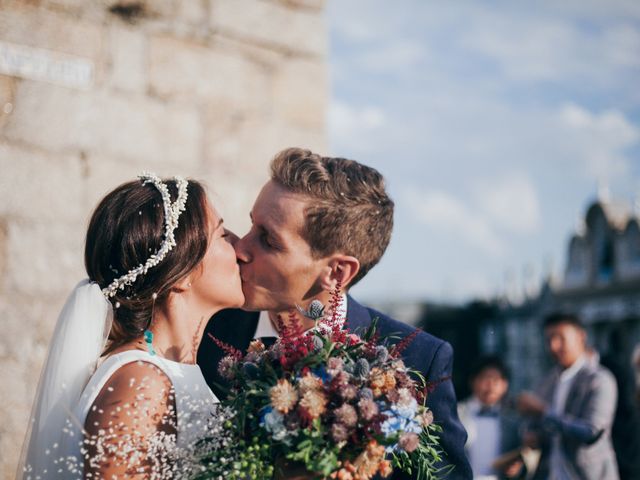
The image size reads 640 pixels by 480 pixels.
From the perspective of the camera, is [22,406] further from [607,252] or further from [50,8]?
[607,252]

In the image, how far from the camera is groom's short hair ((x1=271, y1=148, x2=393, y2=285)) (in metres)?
2.95

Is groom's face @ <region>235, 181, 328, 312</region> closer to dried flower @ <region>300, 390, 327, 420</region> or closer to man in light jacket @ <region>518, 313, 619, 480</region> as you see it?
dried flower @ <region>300, 390, 327, 420</region>

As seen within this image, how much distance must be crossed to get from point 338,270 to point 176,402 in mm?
1033

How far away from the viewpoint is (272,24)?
13.3 feet

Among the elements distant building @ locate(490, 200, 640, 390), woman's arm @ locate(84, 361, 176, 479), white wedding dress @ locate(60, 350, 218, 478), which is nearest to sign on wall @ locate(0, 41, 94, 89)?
Result: white wedding dress @ locate(60, 350, 218, 478)

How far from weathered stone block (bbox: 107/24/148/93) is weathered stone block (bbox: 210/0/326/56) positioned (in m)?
0.45

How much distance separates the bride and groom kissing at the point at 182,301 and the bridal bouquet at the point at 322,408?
0.21 m

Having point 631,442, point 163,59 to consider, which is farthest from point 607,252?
point 163,59

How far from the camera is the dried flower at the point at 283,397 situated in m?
1.89

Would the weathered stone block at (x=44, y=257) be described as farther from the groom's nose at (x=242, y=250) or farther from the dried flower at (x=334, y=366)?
the dried flower at (x=334, y=366)

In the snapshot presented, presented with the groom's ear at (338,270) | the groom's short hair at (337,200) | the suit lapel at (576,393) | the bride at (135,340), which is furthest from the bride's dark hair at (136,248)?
the suit lapel at (576,393)

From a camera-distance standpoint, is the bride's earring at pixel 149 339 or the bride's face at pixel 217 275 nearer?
the bride's earring at pixel 149 339

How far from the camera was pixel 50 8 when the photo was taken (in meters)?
3.40

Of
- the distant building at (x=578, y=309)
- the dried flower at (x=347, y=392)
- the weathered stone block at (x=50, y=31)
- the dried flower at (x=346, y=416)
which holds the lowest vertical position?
the distant building at (x=578, y=309)
